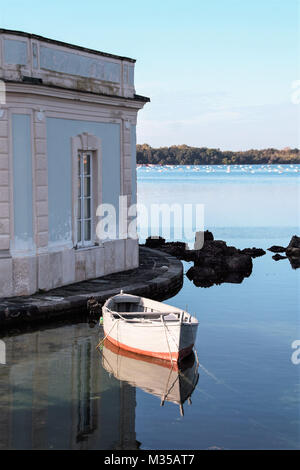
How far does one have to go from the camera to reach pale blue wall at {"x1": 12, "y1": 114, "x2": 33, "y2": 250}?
13.8m

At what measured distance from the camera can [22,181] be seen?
14.0 meters

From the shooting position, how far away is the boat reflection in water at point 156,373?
10336mm

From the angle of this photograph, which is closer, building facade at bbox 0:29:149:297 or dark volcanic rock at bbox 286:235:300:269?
building facade at bbox 0:29:149:297

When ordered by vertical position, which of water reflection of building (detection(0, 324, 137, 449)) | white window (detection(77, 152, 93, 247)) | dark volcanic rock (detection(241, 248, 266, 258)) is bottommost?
dark volcanic rock (detection(241, 248, 266, 258))

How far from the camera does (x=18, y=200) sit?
14.0 metres

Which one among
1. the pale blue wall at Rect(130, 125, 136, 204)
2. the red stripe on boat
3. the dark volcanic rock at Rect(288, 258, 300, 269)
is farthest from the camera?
the dark volcanic rock at Rect(288, 258, 300, 269)

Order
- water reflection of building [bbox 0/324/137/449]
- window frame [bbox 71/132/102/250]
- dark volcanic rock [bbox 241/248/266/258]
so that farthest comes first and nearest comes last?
dark volcanic rock [bbox 241/248/266/258] < window frame [bbox 71/132/102/250] < water reflection of building [bbox 0/324/137/449]

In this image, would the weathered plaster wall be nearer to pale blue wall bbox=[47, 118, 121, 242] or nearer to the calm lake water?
pale blue wall bbox=[47, 118, 121, 242]

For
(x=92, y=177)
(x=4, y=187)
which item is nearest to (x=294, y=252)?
(x=92, y=177)

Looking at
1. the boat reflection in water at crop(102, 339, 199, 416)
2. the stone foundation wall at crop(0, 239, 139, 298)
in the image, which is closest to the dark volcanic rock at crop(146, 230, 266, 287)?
the stone foundation wall at crop(0, 239, 139, 298)

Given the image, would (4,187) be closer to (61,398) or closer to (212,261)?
(61,398)

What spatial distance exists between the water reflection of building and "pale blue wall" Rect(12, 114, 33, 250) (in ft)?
7.18

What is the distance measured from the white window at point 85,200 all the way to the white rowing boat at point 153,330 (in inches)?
127
